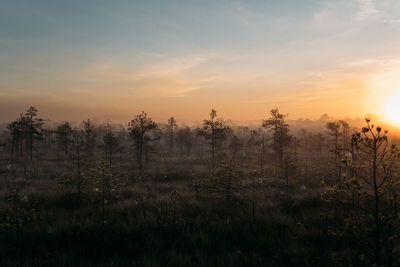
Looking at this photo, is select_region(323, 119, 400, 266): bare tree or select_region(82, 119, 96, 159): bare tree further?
select_region(82, 119, 96, 159): bare tree

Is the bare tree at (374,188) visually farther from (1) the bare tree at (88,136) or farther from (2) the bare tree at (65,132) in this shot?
(2) the bare tree at (65,132)

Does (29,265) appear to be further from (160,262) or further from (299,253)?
(299,253)

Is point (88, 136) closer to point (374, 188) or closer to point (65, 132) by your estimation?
point (65, 132)

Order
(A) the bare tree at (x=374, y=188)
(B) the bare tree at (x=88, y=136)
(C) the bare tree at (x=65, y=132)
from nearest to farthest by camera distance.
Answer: (A) the bare tree at (x=374, y=188) < (B) the bare tree at (x=88, y=136) < (C) the bare tree at (x=65, y=132)

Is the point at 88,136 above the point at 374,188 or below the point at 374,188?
above

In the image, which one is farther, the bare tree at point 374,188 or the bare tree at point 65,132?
the bare tree at point 65,132

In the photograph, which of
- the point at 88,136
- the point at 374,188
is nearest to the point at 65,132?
the point at 88,136

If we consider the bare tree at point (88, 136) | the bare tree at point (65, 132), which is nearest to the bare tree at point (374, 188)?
the bare tree at point (88, 136)

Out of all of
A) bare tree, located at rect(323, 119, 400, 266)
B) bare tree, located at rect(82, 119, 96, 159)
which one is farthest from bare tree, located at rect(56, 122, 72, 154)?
bare tree, located at rect(323, 119, 400, 266)

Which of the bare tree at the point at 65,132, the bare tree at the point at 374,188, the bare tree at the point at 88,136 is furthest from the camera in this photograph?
the bare tree at the point at 65,132

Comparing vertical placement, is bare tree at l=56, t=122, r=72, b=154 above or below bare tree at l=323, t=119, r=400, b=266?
above

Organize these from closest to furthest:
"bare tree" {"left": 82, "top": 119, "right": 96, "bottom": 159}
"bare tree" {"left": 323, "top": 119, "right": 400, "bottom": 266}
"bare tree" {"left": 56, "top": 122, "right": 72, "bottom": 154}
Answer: "bare tree" {"left": 323, "top": 119, "right": 400, "bottom": 266}
"bare tree" {"left": 82, "top": 119, "right": 96, "bottom": 159}
"bare tree" {"left": 56, "top": 122, "right": 72, "bottom": 154}

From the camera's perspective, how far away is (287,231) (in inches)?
267

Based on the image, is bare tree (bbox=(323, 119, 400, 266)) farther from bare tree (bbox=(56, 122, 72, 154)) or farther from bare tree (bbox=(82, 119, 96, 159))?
bare tree (bbox=(56, 122, 72, 154))
